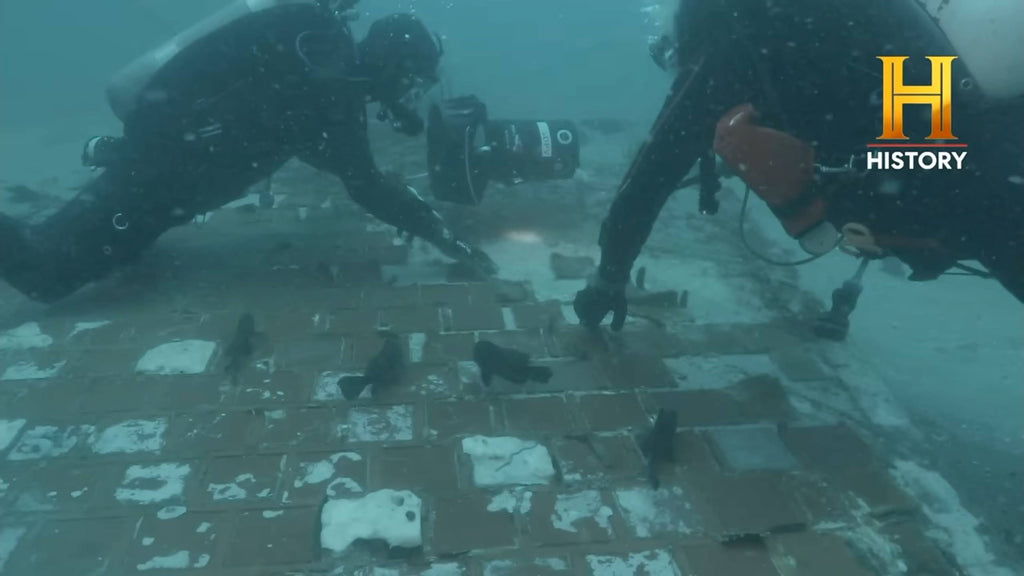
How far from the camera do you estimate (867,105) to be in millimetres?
2467

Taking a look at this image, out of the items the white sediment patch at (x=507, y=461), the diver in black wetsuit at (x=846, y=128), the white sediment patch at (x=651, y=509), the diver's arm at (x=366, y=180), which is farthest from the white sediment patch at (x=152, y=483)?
the diver in black wetsuit at (x=846, y=128)

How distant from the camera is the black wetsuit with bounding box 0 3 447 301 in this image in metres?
4.21

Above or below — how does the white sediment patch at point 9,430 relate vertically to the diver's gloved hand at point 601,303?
above

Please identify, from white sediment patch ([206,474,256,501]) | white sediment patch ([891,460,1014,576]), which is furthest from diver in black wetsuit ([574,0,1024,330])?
white sediment patch ([206,474,256,501])

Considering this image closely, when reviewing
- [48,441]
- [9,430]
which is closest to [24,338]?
[9,430]

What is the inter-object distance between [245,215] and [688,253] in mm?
3766

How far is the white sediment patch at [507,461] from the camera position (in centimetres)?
305

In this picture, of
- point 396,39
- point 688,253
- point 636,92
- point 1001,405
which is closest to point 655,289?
point 688,253

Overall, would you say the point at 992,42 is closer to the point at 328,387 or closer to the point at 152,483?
the point at 328,387

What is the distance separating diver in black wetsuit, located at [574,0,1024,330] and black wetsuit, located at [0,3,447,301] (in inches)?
92.5

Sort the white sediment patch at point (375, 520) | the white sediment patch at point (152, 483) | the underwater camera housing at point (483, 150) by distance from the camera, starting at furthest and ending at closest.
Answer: the underwater camera housing at point (483, 150) < the white sediment patch at point (152, 483) < the white sediment patch at point (375, 520)

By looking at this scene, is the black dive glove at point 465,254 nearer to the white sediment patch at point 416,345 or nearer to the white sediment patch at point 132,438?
the white sediment patch at point 416,345

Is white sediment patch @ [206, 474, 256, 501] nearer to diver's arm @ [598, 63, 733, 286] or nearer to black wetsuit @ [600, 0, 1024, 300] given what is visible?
diver's arm @ [598, 63, 733, 286]

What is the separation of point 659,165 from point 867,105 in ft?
3.99
